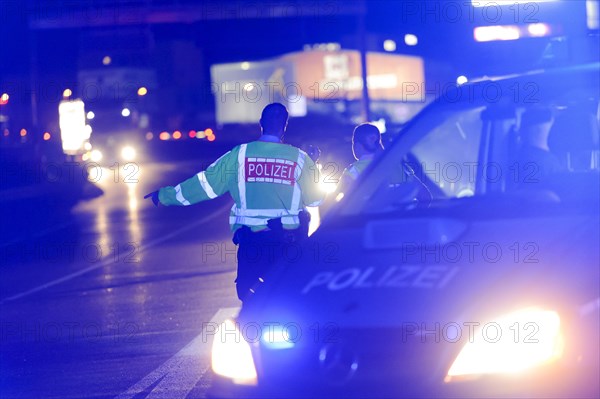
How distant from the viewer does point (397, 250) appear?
478 cm

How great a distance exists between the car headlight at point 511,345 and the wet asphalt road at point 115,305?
3.40 meters

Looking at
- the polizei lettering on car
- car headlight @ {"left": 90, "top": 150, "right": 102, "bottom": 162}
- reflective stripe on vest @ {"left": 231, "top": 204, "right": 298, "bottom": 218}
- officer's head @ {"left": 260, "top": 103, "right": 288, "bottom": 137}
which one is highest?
car headlight @ {"left": 90, "top": 150, "right": 102, "bottom": 162}

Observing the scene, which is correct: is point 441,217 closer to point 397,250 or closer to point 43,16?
point 397,250

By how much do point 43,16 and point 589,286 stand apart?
36492mm

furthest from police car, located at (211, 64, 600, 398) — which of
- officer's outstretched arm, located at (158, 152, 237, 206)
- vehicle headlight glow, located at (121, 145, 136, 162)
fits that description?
vehicle headlight glow, located at (121, 145, 136, 162)

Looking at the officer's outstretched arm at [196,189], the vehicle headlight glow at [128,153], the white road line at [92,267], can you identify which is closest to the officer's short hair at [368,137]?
the officer's outstretched arm at [196,189]

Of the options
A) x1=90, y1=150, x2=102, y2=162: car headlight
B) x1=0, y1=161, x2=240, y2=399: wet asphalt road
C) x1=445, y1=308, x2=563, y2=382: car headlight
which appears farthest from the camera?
x1=90, y1=150, x2=102, y2=162: car headlight

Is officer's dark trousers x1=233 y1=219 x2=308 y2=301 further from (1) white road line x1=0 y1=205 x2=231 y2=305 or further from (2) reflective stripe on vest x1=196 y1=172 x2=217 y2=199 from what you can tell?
(1) white road line x1=0 y1=205 x2=231 y2=305

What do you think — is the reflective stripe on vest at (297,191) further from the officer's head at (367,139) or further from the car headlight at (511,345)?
the car headlight at (511,345)

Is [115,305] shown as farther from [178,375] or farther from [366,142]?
[178,375]

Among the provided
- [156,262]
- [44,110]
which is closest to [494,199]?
[156,262]

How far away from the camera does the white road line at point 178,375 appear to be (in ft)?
24.4

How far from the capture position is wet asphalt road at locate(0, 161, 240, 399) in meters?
8.14

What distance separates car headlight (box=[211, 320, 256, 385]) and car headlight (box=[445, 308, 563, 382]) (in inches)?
31.8
